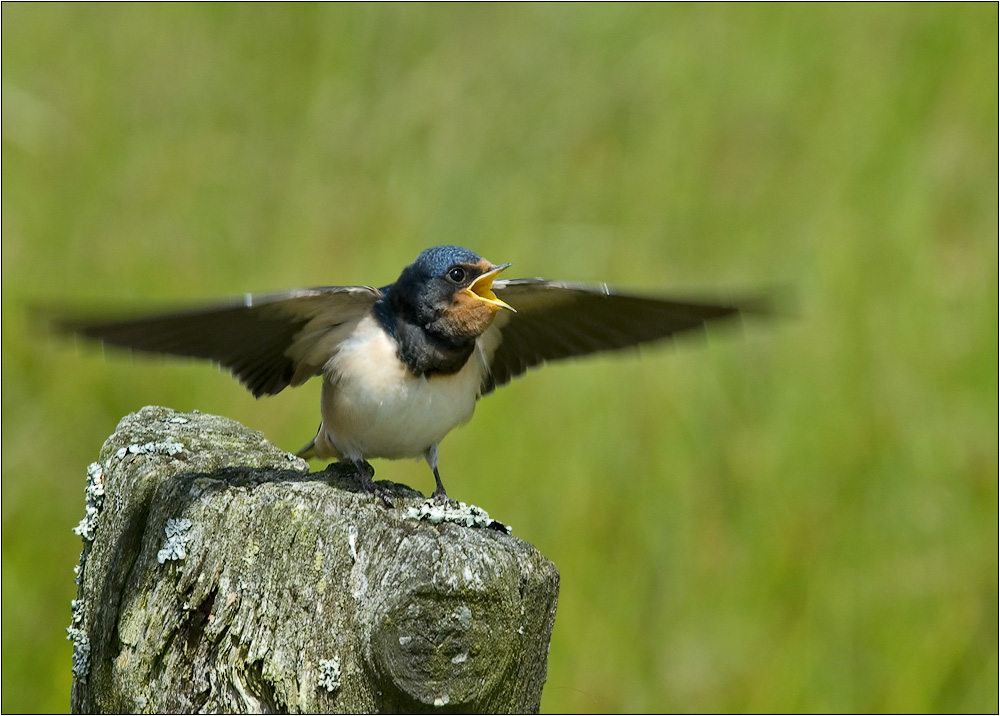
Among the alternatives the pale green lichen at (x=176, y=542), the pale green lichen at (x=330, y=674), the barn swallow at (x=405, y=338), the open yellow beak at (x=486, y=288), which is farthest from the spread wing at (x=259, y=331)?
the pale green lichen at (x=330, y=674)

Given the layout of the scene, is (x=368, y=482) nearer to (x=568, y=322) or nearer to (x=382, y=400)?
(x=382, y=400)

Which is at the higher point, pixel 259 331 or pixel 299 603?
pixel 259 331

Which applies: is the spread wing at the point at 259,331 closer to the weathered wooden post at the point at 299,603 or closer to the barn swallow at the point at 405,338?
the barn swallow at the point at 405,338

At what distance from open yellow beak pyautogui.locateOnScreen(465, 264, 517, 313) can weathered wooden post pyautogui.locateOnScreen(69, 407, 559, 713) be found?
0.87 meters

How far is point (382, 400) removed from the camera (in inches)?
115

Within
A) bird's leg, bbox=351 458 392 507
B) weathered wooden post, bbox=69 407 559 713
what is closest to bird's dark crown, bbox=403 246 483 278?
bird's leg, bbox=351 458 392 507

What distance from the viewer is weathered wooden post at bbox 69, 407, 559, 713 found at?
1.76 meters

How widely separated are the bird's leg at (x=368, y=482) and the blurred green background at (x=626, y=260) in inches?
44.1

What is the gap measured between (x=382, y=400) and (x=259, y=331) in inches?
13.8

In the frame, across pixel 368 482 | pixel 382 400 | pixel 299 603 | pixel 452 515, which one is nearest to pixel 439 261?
pixel 382 400

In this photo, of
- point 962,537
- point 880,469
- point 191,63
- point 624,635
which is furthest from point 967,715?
point 191,63

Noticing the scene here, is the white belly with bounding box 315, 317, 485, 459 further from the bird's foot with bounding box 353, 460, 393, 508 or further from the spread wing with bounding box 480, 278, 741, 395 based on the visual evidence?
the spread wing with bounding box 480, 278, 741, 395

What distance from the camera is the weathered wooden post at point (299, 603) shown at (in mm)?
1764

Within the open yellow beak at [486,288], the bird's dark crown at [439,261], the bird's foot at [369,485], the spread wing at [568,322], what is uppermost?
the bird's dark crown at [439,261]
